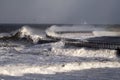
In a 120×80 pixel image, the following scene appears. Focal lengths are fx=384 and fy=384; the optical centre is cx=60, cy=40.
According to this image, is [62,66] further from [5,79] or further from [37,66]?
[5,79]

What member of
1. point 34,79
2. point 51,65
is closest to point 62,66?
point 51,65

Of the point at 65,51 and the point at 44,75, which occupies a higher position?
the point at 65,51

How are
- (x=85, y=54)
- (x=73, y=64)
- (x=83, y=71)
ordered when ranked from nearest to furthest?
(x=83, y=71)
(x=73, y=64)
(x=85, y=54)

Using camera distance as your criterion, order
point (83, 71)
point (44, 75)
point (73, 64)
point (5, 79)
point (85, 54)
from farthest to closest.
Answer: point (85, 54) < point (73, 64) < point (83, 71) < point (44, 75) < point (5, 79)

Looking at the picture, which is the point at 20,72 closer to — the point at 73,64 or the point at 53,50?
the point at 73,64

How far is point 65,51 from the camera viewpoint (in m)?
26.8

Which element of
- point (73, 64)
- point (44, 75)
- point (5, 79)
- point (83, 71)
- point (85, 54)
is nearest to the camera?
point (5, 79)

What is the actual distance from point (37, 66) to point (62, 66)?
4.36 feet

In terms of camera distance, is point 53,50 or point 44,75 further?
point 53,50

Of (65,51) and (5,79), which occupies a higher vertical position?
(65,51)

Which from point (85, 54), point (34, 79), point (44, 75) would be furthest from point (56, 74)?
point (85, 54)

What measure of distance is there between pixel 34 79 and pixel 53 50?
11.0m

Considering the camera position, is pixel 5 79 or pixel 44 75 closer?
pixel 5 79

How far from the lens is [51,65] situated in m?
19.5
